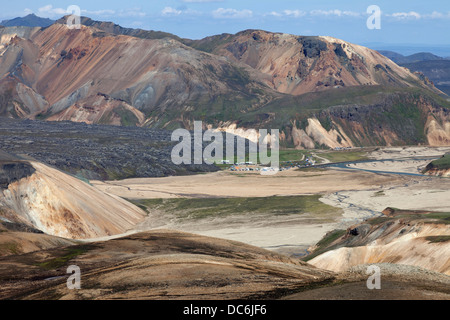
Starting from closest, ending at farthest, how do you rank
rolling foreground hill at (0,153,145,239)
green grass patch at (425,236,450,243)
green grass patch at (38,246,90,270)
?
green grass patch at (38,246,90,270)
green grass patch at (425,236,450,243)
rolling foreground hill at (0,153,145,239)

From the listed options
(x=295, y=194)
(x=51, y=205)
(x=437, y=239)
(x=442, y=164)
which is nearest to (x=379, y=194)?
(x=295, y=194)

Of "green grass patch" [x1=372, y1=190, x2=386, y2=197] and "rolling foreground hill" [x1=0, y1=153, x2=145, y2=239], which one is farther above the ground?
Answer: "rolling foreground hill" [x1=0, y1=153, x2=145, y2=239]

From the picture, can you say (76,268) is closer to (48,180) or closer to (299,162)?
(48,180)

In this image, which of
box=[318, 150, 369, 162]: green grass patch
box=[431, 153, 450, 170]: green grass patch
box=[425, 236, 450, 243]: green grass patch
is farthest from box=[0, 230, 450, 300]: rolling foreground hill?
box=[318, 150, 369, 162]: green grass patch

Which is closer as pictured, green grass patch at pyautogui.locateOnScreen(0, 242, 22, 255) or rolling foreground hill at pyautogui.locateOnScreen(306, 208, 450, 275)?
green grass patch at pyautogui.locateOnScreen(0, 242, 22, 255)

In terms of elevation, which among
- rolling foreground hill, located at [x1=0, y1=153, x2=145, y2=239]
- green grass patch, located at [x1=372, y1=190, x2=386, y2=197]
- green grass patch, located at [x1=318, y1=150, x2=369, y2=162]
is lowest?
green grass patch, located at [x1=318, y1=150, x2=369, y2=162]

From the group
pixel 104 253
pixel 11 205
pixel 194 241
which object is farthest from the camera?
pixel 11 205

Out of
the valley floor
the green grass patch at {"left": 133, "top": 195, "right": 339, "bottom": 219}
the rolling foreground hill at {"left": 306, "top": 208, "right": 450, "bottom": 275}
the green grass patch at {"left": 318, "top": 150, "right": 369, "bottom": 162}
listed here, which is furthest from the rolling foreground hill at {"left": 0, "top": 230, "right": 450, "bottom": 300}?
the green grass patch at {"left": 318, "top": 150, "right": 369, "bottom": 162}

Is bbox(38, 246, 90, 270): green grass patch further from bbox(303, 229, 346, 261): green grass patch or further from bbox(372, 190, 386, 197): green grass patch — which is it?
bbox(372, 190, 386, 197): green grass patch

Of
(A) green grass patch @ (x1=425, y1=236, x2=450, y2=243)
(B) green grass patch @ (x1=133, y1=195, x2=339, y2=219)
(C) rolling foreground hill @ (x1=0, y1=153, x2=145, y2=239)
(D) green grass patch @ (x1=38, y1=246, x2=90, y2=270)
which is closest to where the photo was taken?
(D) green grass patch @ (x1=38, y1=246, x2=90, y2=270)

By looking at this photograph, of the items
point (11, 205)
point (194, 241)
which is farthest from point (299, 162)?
point (194, 241)
